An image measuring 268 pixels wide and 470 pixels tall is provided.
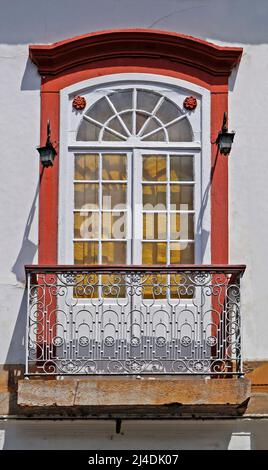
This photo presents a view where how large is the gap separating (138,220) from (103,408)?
2.13m

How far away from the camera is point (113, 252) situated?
11805 mm

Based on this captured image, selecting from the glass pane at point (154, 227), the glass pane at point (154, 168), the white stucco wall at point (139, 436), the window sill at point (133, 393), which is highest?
the glass pane at point (154, 168)

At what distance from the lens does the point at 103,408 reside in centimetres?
1099

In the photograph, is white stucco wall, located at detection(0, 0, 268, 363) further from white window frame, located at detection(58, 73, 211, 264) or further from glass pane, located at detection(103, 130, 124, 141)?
glass pane, located at detection(103, 130, 124, 141)

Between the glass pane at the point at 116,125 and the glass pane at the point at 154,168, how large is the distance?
0.40 m

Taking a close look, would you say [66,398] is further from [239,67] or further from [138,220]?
[239,67]

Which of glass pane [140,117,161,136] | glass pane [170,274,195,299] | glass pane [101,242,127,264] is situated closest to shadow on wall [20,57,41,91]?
glass pane [140,117,161,136]

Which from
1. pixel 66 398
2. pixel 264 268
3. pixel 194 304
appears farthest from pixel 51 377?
pixel 264 268

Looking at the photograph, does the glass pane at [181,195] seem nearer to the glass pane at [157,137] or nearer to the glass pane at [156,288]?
the glass pane at [157,137]

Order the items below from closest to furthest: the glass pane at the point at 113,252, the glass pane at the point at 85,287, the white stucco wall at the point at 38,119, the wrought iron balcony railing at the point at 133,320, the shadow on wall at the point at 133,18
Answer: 1. the wrought iron balcony railing at the point at 133,320
2. the glass pane at the point at 85,287
3. the white stucco wall at the point at 38,119
4. the glass pane at the point at 113,252
5. the shadow on wall at the point at 133,18

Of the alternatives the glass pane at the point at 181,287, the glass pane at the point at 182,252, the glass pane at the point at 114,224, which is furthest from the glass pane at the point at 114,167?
the glass pane at the point at 181,287

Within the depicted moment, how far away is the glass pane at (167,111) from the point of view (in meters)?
12.0

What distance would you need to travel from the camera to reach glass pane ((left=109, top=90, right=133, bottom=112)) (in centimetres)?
1205

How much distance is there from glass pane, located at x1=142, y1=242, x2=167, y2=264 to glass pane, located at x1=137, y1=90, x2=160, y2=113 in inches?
60.1
